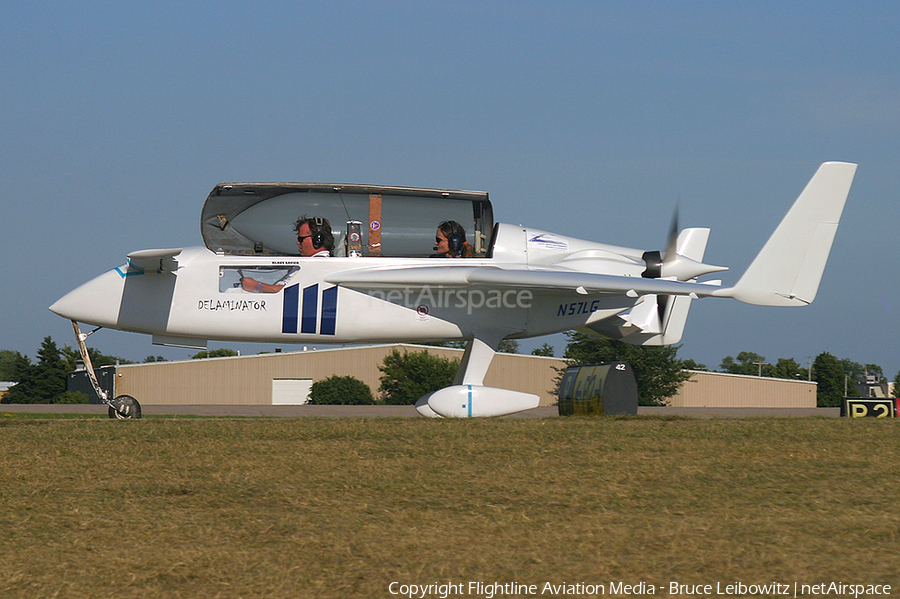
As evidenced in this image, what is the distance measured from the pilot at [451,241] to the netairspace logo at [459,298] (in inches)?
24.3

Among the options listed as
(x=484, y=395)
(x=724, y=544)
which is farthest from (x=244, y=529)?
(x=484, y=395)

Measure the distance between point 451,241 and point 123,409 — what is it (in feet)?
18.7

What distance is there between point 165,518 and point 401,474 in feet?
7.18

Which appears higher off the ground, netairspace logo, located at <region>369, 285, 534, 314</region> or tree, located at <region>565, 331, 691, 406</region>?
netairspace logo, located at <region>369, 285, 534, 314</region>

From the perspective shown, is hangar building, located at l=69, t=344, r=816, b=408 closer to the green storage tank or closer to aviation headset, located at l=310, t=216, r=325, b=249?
the green storage tank

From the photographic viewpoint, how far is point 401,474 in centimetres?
771

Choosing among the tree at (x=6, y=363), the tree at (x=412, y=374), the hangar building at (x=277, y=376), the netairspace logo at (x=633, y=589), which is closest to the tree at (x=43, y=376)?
the hangar building at (x=277, y=376)

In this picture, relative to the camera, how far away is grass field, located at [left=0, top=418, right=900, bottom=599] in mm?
4887

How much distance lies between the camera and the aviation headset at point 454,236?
14562 mm

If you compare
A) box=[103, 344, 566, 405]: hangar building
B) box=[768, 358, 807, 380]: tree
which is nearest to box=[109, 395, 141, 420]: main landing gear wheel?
box=[103, 344, 566, 405]: hangar building

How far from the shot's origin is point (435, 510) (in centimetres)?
637

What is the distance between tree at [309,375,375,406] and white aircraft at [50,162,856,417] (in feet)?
148

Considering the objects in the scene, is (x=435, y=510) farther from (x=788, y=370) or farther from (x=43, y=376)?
(x=788, y=370)

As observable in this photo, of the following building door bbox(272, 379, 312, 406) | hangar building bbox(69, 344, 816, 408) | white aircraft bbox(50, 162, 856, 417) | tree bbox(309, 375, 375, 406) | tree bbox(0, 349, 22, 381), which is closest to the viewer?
white aircraft bbox(50, 162, 856, 417)
